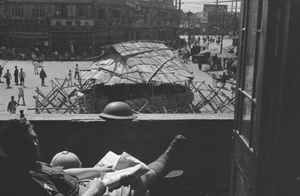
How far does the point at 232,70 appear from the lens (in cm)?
3325

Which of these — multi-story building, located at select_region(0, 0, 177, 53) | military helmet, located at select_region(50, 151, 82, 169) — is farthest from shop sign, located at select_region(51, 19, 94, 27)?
military helmet, located at select_region(50, 151, 82, 169)

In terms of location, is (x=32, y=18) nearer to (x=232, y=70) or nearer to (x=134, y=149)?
(x=232, y=70)

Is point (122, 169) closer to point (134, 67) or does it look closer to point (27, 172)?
point (27, 172)

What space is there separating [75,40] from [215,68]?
1797 centimetres

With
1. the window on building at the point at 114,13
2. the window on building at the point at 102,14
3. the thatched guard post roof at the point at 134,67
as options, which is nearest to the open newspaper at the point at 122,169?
the thatched guard post roof at the point at 134,67

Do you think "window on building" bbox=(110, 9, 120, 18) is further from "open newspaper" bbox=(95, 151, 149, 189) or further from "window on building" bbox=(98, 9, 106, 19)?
"open newspaper" bbox=(95, 151, 149, 189)

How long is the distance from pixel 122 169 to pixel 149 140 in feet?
4.43

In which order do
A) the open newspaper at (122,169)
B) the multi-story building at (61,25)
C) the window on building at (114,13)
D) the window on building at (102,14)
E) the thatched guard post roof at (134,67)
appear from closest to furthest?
1. the open newspaper at (122,169)
2. the thatched guard post roof at (134,67)
3. the multi-story building at (61,25)
4. the window on building at (102,14)
5. the window on building at (114,13)

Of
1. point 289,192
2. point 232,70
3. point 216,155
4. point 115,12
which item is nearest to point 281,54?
point 289,192

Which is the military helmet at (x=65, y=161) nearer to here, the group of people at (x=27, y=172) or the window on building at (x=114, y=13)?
the group of people at (x=27, y=172)

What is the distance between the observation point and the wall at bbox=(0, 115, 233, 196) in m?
4.94

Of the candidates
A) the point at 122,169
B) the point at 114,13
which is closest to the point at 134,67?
the point at 122,169

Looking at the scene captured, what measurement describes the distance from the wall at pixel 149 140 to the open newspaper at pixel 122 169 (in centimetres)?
103

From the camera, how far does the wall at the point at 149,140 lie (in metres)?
4.94
